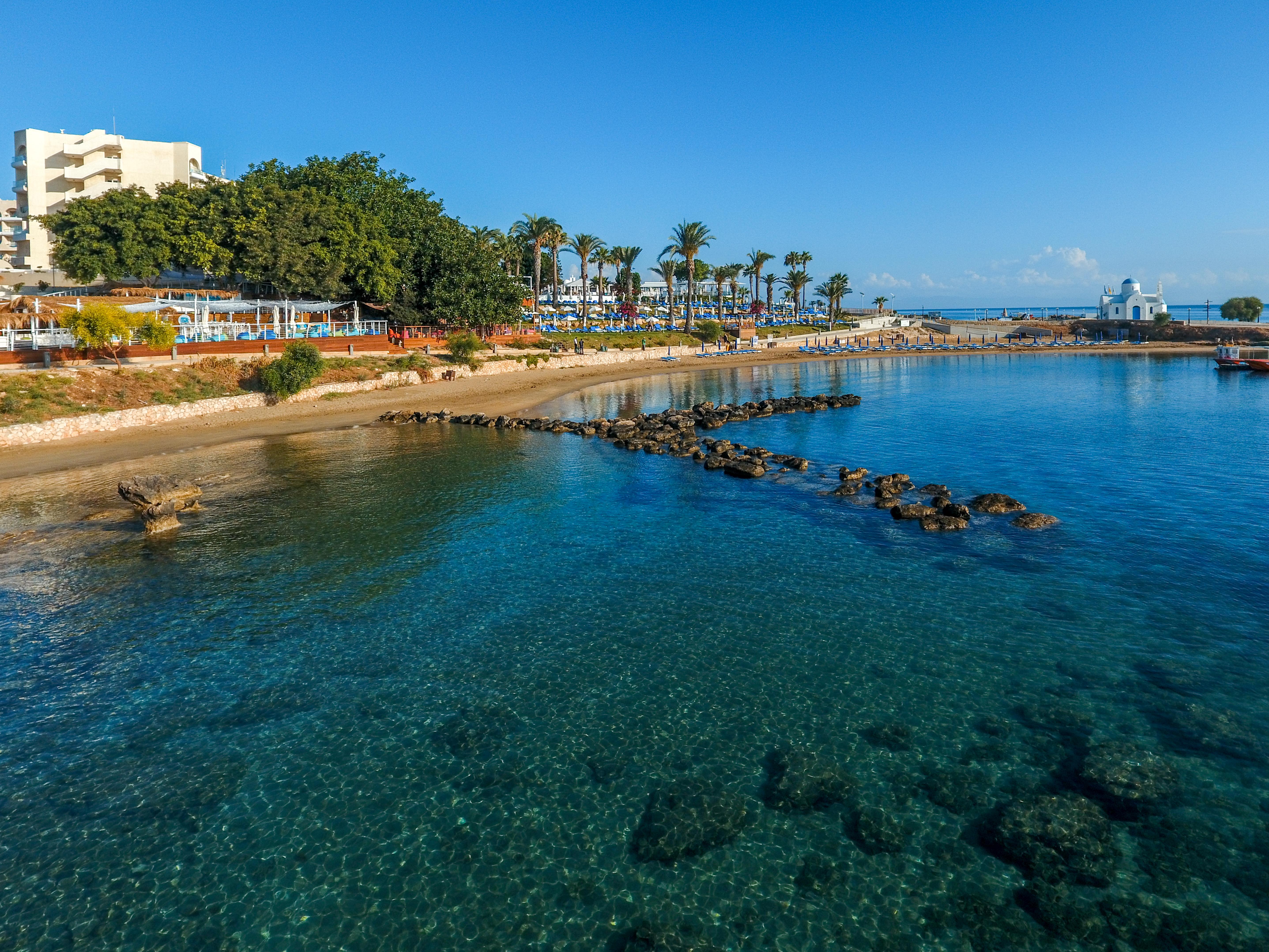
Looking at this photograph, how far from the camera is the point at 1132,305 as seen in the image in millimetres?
129375

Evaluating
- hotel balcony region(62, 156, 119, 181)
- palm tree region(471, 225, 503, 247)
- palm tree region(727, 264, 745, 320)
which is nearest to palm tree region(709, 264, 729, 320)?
palm tree region(727, 264, 745, 320)

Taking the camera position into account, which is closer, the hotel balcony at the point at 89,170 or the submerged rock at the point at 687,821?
the submerged rock at the point at 687,821

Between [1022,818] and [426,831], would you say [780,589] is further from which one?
[426,831]

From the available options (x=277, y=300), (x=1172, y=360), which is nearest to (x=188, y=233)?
(x=277, y=300)

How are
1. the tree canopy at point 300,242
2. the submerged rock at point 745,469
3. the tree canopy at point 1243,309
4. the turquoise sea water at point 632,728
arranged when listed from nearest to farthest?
the turquoise sea water at point 632,728
the submerged rock at point 745,469
the tree canopy at point 300,242
the tree canopy at point 1243,309

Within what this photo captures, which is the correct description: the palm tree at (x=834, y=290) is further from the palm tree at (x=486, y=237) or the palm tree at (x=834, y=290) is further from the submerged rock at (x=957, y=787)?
the submerged rock at (x=957, y=787)

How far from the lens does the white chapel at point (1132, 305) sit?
128 m

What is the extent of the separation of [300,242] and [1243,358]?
334ft

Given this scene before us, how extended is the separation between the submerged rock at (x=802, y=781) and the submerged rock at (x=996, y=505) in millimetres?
17577

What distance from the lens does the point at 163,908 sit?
8.84 m

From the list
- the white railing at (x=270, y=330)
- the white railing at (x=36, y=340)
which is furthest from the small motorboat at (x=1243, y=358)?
the white railing at (x=36, y=340)

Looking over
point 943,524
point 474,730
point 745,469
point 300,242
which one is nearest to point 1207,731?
point 943,524

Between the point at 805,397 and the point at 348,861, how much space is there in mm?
53547

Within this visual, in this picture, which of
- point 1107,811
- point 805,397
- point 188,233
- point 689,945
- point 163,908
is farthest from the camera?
point 188,233
